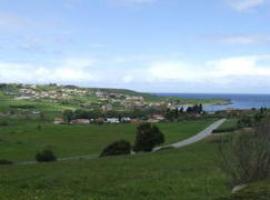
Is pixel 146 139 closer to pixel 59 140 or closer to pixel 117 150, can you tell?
pixel 117 150

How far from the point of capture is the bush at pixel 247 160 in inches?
594

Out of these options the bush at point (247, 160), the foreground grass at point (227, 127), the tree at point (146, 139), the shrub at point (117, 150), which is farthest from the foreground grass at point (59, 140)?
the bush at point (247, 160)

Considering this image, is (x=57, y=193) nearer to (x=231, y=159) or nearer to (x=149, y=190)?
(x=149, y=190)

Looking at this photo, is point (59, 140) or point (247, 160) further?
point (59, 140)

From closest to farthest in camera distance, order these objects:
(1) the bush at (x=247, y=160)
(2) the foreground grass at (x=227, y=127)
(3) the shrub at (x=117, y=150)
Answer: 1. (1) the bush at (x=247, y=160)
2. (3) the shrub at (x=117, y=150)
3. (2) the foreground grass at (x=227, y=127)

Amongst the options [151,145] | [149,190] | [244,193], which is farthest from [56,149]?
[244,193]

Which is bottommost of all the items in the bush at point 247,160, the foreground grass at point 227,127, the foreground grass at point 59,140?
the foreground grass at point 59,140

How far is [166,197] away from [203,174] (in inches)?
353

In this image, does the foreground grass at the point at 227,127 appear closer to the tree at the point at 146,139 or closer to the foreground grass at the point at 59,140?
the foreground grass at the point at 59,140

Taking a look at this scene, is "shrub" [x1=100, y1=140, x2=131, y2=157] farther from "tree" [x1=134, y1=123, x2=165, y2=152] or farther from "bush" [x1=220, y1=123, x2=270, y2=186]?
"bush" [x1=220, y1=123, x2=270, y2=186]

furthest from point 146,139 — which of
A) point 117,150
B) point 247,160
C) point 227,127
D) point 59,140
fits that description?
point 247,160

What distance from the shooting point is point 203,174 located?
2630 centimetres

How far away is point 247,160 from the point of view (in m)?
15.3

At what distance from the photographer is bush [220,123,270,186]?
1508 centimetres
